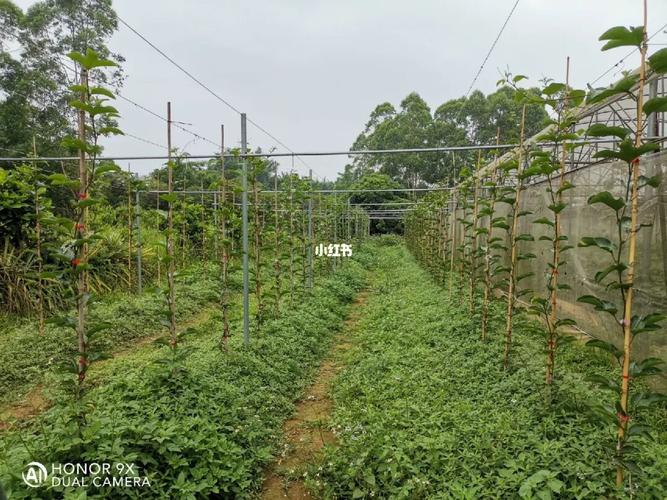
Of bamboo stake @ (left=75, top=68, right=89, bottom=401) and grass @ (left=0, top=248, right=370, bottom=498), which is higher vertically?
bamboo stake @ (left=75, top=68, right=89, bottom=401)

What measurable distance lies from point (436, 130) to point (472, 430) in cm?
2530

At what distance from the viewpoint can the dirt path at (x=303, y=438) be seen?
113 inches

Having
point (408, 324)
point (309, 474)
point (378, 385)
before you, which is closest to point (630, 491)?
point (309, 474)

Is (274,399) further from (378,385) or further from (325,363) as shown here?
(325,363)

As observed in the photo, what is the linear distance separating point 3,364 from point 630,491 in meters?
5.80

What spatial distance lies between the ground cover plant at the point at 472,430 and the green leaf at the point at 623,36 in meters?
1.97

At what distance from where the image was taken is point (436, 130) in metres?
26.0

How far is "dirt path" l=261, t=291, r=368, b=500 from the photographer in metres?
2.87

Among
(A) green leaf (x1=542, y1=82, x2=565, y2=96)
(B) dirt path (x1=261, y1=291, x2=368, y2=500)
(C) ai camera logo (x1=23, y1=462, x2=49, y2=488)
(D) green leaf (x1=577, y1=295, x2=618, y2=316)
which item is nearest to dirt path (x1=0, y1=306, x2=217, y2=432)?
(C) ai camera logo (x1=23, y1=462, x2=49, y2=488)

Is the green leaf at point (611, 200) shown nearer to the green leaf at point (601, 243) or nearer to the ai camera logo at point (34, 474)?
the green leaf at point (601, 243)

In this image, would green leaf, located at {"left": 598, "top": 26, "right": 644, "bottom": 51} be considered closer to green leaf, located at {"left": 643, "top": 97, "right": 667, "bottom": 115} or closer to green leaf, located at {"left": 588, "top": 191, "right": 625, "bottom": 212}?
green leaf, located at {"left": 643, "top": 97, "right": 667, "bottom": 115}

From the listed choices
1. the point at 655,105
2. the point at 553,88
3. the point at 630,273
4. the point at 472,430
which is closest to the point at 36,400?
the point at 472,430

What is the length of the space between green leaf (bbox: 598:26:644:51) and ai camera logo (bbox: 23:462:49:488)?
3587mm

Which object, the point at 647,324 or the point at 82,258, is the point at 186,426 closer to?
the point at 82,258
